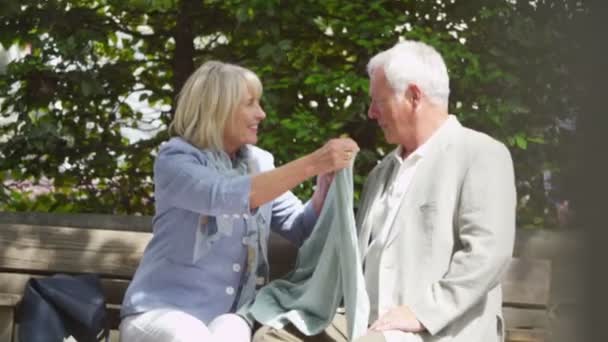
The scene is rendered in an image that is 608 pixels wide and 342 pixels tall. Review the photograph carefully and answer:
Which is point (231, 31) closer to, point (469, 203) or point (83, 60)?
point (83, 60)

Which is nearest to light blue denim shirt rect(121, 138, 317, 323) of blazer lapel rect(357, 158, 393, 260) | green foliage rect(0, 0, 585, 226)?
blazer lapel rect(357, 158, 393, 260)

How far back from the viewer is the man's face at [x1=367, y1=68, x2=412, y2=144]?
3.08 meters

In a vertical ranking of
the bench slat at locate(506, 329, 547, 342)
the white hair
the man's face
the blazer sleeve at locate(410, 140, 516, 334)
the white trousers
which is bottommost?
the bench slat at locate(506, 329, 547, 342)

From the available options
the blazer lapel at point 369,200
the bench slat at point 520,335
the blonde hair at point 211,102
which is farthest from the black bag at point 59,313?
the bench slat at point 520,335

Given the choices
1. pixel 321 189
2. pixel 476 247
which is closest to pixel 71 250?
pixel 321 189

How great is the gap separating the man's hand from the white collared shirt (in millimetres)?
67

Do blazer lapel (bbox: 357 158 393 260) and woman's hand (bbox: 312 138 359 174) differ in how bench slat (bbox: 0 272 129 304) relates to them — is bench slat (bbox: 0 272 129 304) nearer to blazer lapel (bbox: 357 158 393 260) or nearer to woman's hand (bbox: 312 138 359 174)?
blazer lapel (bbox: 357 158 393 260)

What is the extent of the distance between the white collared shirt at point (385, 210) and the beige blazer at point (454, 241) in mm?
21

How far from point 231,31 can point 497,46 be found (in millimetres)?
1437

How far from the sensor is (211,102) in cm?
325

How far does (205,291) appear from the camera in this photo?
3.17 metres

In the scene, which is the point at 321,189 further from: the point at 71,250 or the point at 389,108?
the point at 71,250

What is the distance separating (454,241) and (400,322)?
29 cm

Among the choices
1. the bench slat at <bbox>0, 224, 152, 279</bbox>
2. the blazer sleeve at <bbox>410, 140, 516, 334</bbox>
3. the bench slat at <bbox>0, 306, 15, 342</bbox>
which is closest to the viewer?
the blazer sleeve at <bbox>410, 140, 516, 334</bbox>
